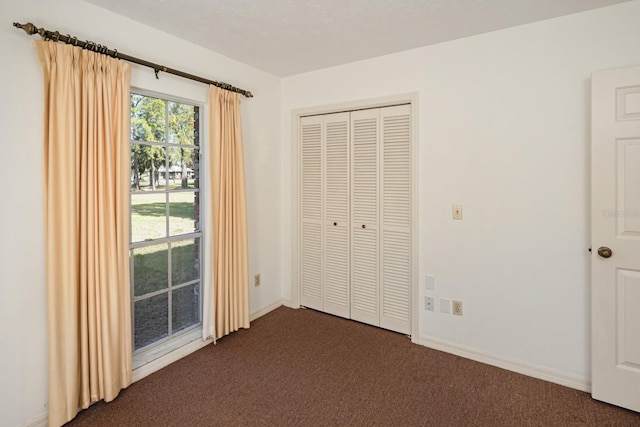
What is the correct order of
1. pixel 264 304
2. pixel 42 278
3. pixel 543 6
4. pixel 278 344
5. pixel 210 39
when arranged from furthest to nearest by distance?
pixel 264 304, pixel 278 344, pixel 210 39, pixel 543 6, pixel 42 278

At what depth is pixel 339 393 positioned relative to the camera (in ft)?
7.45

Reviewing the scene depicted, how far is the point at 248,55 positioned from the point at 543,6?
7.31 ft

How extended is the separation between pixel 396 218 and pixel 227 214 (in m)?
1.50

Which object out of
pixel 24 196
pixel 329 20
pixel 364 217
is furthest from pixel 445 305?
pixel 24 196

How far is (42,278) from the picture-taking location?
77.0 inches

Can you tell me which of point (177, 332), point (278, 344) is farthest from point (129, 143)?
point (278, 344)

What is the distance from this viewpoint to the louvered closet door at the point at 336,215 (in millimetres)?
3383

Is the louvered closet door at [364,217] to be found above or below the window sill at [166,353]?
above

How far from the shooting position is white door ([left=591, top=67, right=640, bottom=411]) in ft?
6.70

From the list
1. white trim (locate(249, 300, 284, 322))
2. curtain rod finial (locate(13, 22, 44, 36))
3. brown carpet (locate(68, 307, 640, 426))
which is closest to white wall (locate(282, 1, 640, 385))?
brown carpet (locate(68, 307, 640, 426))

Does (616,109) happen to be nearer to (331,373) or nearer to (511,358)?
(511,358)

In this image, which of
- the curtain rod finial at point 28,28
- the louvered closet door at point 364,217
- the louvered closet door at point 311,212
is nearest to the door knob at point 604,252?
the louvered closet door at point 364,217

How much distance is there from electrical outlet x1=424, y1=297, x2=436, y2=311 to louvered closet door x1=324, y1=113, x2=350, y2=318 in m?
0.81

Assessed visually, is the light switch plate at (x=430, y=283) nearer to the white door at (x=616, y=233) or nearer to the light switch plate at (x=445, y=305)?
the light switch plate at (x=445, y=305)
